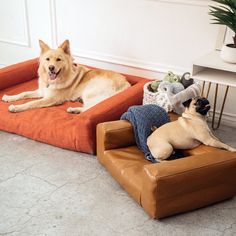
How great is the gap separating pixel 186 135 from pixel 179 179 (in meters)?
0.37

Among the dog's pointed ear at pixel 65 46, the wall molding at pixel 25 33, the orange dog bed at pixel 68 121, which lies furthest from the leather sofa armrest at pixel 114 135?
the wall molding at pixel 25 33

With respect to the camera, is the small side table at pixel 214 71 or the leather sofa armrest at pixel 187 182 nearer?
the leather sofa armrest at pixel 187 182

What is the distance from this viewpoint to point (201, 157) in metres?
2.01

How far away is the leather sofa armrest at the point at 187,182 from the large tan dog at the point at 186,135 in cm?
13

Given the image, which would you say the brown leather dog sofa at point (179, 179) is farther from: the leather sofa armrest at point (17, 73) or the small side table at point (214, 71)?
the leather sofa armrest at point (17, 73)

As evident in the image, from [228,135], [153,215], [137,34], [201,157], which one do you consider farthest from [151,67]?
[153,215]

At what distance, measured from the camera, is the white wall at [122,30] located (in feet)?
9.75

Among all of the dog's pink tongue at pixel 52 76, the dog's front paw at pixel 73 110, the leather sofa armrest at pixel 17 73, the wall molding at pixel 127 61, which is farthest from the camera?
the leather sofa armrest at pixel 17 73

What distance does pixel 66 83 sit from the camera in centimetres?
314

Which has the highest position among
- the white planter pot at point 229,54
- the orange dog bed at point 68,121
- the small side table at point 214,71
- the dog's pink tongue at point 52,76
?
the white planter pot at point 229,54

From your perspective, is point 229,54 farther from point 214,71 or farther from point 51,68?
point 51,68

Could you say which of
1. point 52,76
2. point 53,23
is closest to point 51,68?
point 52,76

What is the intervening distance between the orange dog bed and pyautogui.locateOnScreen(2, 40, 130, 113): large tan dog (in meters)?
0.08

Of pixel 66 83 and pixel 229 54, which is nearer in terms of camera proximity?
pixel 229 54
